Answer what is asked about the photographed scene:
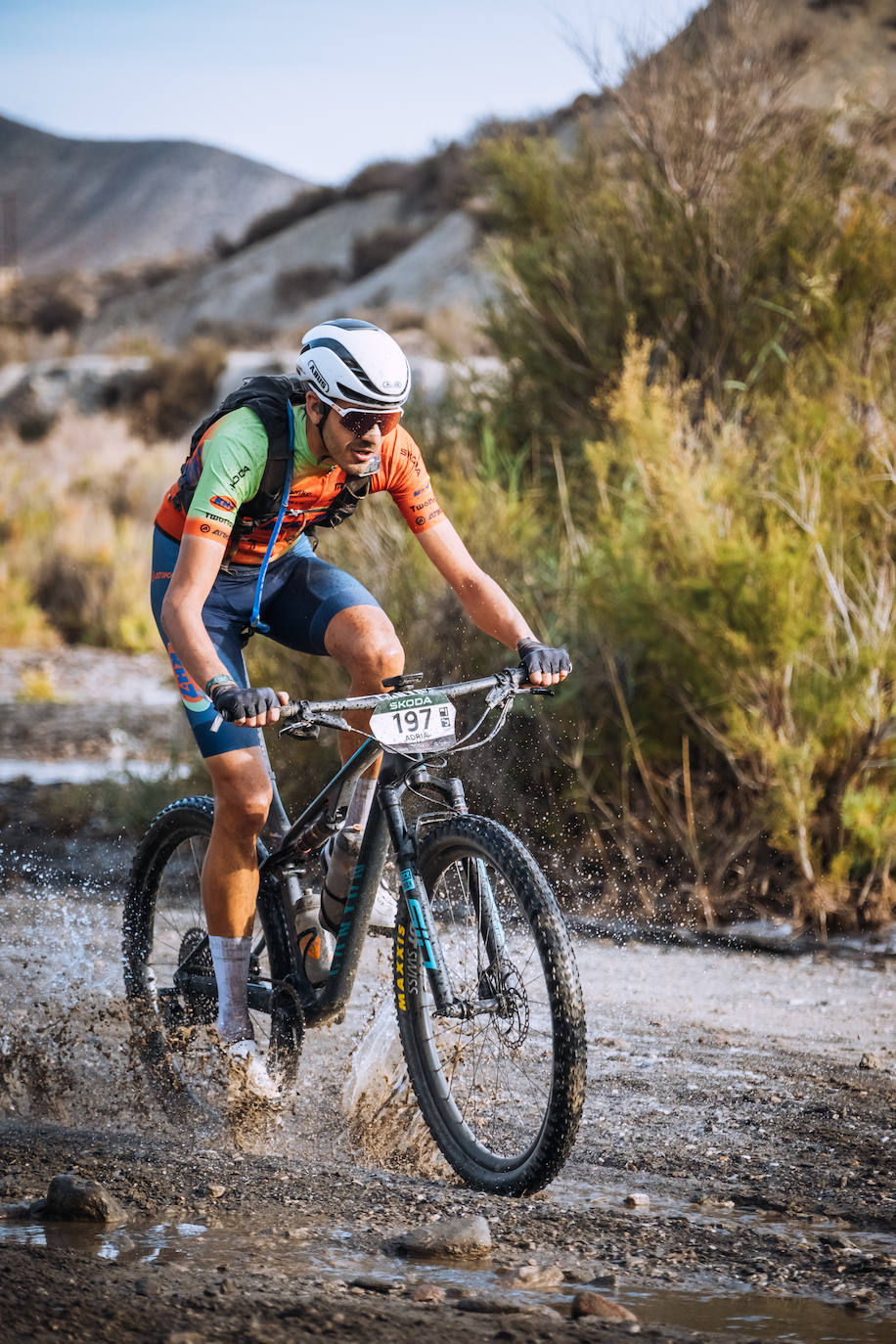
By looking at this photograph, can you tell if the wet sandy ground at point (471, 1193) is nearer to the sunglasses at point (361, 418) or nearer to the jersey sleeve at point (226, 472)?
the jersey sleeve at point (226, 472)

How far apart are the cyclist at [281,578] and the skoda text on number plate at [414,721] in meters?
0.26

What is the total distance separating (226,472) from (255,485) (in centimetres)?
12

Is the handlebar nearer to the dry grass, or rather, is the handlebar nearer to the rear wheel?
the rear wheel

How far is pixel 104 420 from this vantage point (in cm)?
2472

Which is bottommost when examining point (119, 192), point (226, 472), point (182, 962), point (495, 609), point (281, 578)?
point (182, 962)

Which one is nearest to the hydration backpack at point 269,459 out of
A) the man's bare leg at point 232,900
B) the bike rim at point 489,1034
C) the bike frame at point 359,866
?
the bike frame at point 359,866

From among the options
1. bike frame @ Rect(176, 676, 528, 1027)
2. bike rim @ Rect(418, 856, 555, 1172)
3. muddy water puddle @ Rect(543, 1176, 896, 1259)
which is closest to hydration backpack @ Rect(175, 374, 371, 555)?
bike frame @ Rect(176, 676, 528, 1027)

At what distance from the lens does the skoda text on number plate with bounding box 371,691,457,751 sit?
3506 millimetres

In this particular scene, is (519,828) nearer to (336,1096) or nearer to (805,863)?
(805,863)

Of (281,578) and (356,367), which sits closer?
(356,367)

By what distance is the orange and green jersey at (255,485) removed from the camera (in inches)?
145

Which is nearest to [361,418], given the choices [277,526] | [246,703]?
[277,526]

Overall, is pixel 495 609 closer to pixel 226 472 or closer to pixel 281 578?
pixel 281 578

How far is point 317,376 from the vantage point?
3682 mm
